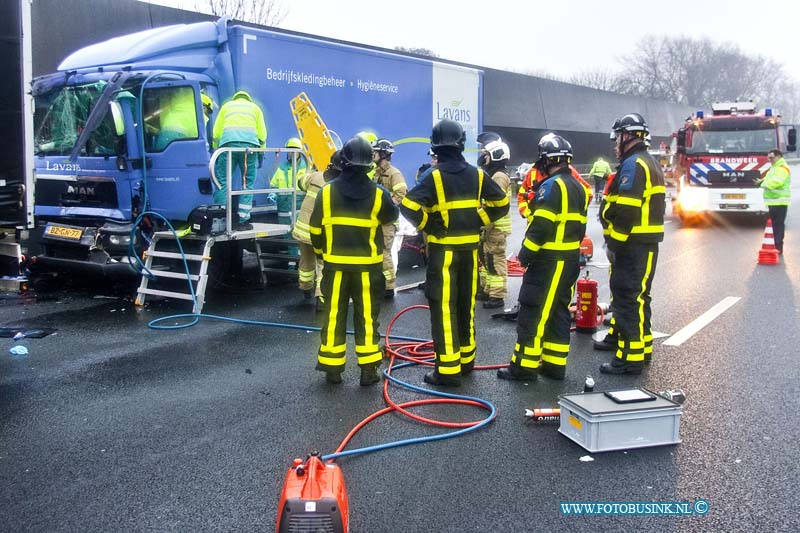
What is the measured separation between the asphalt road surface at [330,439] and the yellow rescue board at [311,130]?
292 centimetres

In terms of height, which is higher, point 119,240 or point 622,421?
point 119,240

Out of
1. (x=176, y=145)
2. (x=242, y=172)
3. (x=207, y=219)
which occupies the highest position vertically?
(x=176, y=145)

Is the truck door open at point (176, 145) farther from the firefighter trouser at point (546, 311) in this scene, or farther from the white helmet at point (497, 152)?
the firefighter trouser at point (546, 311)

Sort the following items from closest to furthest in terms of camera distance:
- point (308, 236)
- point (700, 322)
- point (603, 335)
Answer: point (603, 335) → point (700, 322) → point (308, 236)

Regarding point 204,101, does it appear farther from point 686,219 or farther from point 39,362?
point 686,219

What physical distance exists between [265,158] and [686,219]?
12447 mm

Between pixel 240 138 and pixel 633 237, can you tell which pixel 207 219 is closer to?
pixel 240 138

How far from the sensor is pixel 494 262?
8.05m

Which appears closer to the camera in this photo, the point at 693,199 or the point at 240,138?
the point at 240,138

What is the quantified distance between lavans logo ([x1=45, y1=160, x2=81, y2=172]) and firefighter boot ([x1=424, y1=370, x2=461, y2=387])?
5201mm

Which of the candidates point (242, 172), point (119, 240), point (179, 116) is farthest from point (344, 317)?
point (179, 116)

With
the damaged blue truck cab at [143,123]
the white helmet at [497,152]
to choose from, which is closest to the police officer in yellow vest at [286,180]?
the damaged blue truck cab at [143,123]

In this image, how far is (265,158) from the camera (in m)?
9.05

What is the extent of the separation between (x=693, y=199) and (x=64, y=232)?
13928 millimetres
